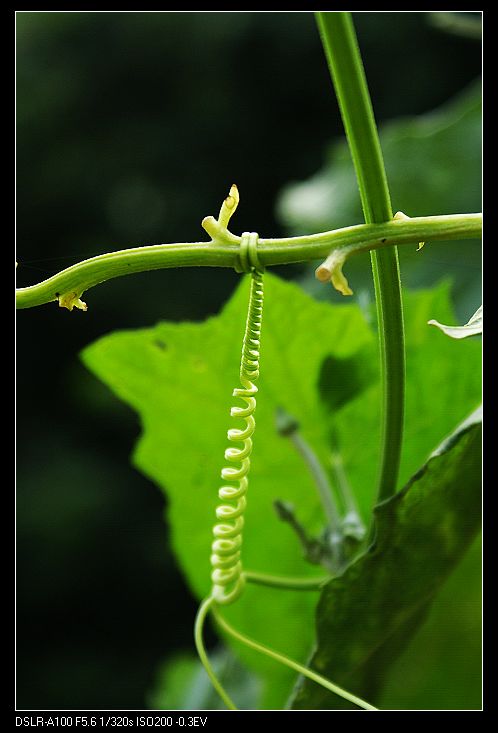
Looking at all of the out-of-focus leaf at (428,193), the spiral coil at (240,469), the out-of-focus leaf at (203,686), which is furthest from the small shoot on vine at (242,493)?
the out-of-focus leaf at (428,193)

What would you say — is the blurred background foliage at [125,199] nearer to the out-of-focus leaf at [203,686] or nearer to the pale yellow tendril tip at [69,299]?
the out-of-focus leaf at [203,686]

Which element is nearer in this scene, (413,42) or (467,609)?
Result: (467,609)

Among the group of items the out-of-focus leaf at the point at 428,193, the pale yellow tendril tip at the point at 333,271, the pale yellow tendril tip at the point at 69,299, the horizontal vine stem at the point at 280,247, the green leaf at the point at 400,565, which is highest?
the out-of-focus leaf at the point at 428,193

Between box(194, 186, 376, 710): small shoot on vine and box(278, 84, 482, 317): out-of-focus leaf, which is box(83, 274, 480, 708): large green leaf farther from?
box(278, 84, 482, 317): out-of-focus leaf

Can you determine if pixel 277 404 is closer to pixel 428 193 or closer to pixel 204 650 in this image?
pixel 204 650

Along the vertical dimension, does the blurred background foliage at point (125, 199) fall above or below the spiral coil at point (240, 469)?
above

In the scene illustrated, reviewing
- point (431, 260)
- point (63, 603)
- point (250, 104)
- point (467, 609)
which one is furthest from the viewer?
point (63, 603)
